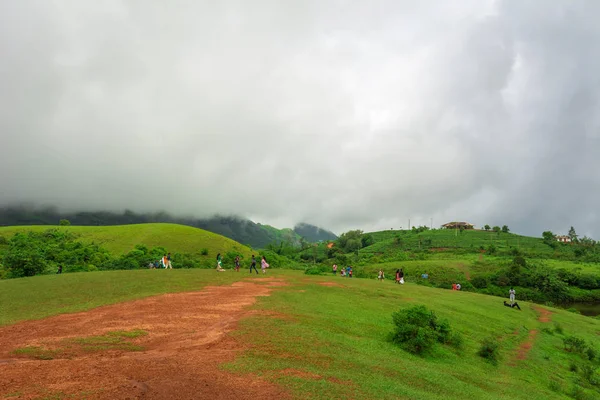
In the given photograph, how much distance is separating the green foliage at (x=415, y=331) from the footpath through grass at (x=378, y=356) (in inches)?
23.6

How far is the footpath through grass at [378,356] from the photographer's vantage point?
1119 cm

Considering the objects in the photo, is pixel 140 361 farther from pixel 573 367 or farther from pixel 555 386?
pixel 573 367

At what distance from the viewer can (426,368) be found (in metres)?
14.5

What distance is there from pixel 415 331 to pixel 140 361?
12804mm

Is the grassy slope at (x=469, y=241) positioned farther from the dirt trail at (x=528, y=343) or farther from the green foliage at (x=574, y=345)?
the green foliage at (x=574, y=345)

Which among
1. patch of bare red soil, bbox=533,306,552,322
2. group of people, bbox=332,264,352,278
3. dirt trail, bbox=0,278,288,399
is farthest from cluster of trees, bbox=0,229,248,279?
patch of bare red soil, bbox=533,306,552,322

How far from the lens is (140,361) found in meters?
11.5

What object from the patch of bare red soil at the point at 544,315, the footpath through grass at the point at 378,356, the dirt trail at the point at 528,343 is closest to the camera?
the footpath through grass at the point at 378,356

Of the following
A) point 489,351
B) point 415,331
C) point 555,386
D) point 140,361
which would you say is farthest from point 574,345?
point 140,361

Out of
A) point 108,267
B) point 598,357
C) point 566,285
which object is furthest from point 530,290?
point 108,267

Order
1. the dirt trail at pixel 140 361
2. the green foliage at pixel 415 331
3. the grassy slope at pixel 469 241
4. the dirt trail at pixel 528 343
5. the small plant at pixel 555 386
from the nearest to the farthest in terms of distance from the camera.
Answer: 1. the dirt trail at pixel 140 361
2. the green foliage at pixel 415 331
3. the small plant at pixel 555 386
4. the dirt trail at pixel 528 343
5. the grassy slope at pixel 469 241

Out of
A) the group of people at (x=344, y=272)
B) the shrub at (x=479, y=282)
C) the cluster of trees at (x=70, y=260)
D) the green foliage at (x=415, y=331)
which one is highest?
the shrub at (x=479, y=282)

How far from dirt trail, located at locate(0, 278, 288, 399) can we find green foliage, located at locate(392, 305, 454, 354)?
853cm

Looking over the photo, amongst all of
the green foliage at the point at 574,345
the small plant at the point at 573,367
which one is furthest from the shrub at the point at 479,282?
the small plant at the point at 573,367
